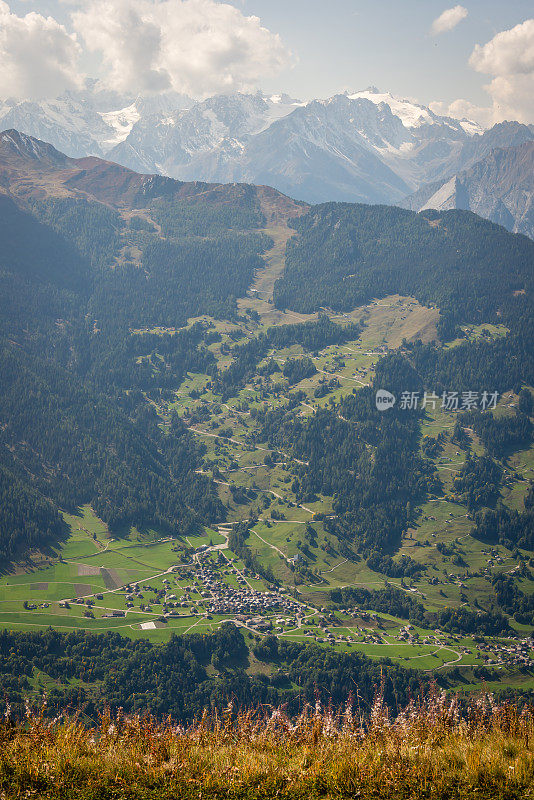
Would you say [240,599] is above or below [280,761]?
below

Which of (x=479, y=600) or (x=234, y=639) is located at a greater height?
(x=479, y=600)

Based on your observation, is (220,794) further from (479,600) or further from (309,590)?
(479,600)

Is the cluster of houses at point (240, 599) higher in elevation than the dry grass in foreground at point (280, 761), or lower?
lower

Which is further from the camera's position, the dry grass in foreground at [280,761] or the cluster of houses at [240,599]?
the cluster of houses at [240,599]

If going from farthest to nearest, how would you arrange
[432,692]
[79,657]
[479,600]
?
[479,600]
[79,657]
[432,692]

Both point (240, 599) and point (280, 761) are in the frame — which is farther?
point (240, 599)

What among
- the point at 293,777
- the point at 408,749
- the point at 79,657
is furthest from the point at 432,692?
the point at 79,657

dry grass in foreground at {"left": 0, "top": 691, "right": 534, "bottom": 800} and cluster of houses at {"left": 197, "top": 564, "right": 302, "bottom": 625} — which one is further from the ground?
dry grass in foreground at {"left": 0, "top": 691, "right": 534, "bottom": 800}

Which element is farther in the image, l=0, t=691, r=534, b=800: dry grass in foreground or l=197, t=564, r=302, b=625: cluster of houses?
l=197, t=564, r=302, b=625: cluster of houses
